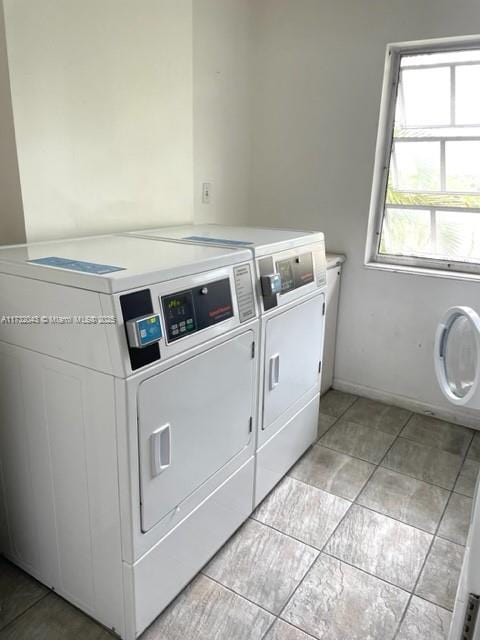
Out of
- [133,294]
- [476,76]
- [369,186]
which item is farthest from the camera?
[369,186]

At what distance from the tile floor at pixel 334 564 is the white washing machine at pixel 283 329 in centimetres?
21

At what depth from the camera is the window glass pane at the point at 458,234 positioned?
9.28 feet

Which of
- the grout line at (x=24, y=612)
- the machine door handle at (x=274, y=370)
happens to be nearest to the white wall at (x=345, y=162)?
the machine door handle at (x=274, y=370)

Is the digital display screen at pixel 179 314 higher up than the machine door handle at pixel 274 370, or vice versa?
the digital display screen at pixel 179 314

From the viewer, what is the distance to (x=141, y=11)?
2.03 metres

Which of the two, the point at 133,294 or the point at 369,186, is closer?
the point at 133,294

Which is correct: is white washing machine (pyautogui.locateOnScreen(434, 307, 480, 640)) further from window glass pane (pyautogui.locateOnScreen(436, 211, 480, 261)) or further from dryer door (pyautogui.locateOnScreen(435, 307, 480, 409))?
window glass pane (pyautogui.locateOnScreen(436, 211, 480, 261))

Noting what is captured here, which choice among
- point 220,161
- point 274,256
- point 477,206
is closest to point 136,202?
point 274,256

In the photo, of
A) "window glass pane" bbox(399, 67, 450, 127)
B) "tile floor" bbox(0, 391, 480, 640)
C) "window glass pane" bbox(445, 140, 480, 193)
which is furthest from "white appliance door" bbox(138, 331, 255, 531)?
"window glass pane" bbox(399, 67, 450, 127)

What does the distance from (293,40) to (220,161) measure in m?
0.88

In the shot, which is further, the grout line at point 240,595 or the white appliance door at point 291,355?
the white appliance door at point 291,355

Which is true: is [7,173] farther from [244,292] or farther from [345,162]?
[345,162]

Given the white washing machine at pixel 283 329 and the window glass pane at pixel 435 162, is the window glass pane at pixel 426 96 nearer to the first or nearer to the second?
the window glass pane at pixel 435 162

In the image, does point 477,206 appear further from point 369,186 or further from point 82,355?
point 82,355
